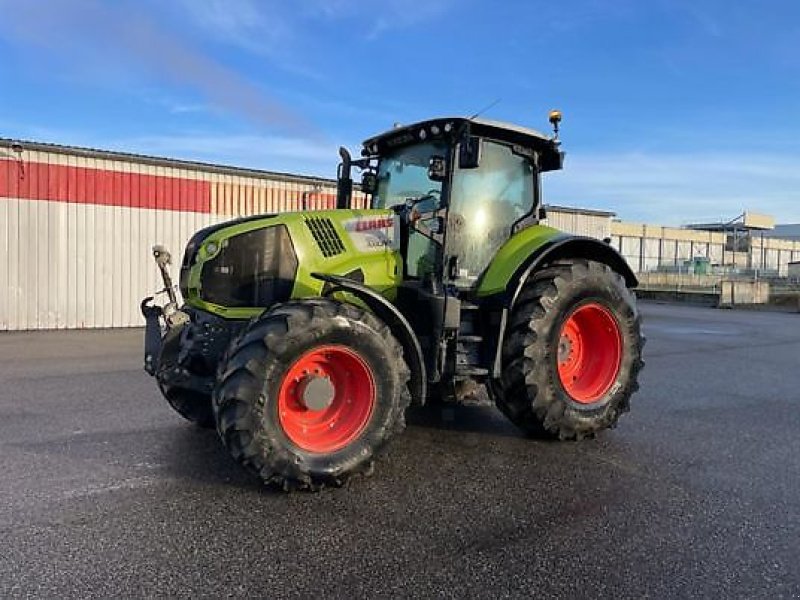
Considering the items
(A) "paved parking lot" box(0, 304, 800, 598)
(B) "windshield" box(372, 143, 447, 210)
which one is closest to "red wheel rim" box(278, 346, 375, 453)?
(A) "paved parking lot" box(0, 304, 800, 598)

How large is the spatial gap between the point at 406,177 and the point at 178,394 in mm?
2531

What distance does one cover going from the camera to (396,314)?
15.0 feet

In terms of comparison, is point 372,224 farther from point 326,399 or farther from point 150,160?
point 150,160

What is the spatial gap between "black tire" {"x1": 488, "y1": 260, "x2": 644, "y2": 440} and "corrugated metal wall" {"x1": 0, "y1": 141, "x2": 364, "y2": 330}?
12.2 m

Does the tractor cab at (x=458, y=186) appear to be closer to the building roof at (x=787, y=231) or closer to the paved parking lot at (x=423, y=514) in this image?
the paved parking lot at (x=423, y=514)

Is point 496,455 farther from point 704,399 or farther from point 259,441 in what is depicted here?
point 704,399

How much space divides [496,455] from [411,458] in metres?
→ 0.65

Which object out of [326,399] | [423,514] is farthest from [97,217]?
[423,514]

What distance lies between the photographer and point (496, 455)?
16.6 feet

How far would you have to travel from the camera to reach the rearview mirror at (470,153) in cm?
483

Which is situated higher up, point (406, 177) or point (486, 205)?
point (406, 177)

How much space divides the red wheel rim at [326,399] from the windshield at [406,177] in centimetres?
163

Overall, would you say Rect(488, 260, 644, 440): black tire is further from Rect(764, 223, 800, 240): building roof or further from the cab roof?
Rect(764, 223, 800, 240): building roof

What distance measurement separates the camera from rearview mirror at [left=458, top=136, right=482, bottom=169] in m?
4.83
